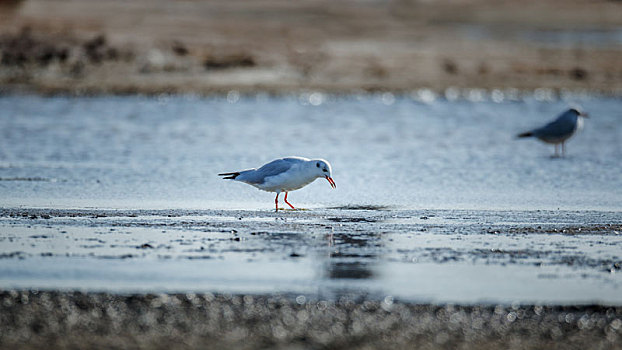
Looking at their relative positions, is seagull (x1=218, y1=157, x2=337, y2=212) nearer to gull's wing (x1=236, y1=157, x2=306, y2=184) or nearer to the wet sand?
gull's wing (x1=236, y1=157, x2=306, y2=184)

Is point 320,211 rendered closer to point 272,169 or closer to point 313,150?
point 272,169

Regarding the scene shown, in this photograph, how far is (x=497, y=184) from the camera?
1425 centimetres

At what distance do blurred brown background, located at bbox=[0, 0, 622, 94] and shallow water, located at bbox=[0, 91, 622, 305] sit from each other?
7.03 metres

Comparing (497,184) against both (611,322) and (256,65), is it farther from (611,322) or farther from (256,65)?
(256,65)

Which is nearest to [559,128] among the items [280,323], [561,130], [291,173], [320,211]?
[561,130]

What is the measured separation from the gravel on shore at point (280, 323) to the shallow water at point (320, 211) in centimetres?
34

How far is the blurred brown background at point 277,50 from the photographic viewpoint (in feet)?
102

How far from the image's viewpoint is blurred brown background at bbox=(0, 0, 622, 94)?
31.2 metres

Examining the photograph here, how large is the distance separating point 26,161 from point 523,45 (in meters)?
28.7

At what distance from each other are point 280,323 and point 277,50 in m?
29.2

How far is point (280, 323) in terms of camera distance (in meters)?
6.70

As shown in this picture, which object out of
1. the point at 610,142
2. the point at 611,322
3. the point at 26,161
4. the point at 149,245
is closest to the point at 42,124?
the point at 26,161

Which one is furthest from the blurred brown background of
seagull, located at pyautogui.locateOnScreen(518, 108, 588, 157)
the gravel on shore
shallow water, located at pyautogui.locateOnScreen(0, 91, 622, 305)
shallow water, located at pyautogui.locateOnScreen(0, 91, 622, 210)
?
the gravel on shore

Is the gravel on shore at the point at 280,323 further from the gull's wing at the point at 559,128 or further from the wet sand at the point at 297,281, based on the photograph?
the gull's wing at the point at 559,128
